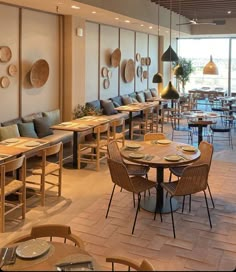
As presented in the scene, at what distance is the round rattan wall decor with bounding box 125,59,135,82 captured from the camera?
11.5 metres

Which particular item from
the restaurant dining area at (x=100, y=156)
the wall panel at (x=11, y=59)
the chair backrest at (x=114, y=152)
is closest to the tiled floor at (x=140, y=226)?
the restaurant dining area at (x=100, y=156)

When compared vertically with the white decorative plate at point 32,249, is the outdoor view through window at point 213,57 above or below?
above

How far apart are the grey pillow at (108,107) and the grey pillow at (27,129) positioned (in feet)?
9.82

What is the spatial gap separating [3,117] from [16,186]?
2.52 metres

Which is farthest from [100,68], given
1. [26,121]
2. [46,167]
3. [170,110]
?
[46,167]

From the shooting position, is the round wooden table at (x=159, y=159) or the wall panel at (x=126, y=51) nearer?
the round wooden table at (x=159, y=159)

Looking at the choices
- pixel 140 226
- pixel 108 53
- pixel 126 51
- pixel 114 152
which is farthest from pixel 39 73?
pixel 126 51

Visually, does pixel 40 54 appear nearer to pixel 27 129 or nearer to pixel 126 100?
pixel 27 129

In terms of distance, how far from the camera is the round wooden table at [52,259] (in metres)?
2.21

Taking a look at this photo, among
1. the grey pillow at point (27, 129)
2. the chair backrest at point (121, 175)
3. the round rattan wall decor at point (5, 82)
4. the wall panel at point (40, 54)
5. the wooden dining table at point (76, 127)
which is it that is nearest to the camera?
the chair backrest at point (121, 175)

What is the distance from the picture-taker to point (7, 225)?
4480 millimetres

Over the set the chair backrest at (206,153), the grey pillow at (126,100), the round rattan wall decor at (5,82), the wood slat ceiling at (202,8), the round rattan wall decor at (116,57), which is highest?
the wood slat ceiling at (202,8)

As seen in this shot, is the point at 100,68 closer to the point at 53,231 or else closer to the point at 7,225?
the point at 7,225

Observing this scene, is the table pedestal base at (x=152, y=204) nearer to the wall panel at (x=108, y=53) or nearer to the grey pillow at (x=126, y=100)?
the wall panel at (x=108, y=53)
